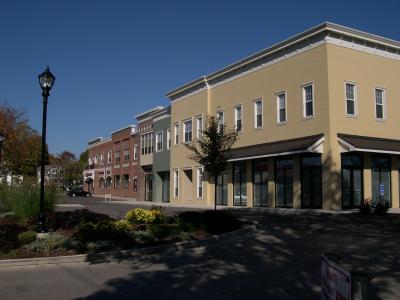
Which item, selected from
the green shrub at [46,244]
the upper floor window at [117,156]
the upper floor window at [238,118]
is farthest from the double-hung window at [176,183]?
the green shrub at [46,244]

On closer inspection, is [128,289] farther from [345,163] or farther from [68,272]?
[345,163]

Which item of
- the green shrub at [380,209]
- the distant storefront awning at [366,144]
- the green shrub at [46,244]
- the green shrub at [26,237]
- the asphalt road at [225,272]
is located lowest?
the asphalt road at [225,272]

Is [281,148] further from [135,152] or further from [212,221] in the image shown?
[135,152]

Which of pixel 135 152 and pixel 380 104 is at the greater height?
pixel 380 104

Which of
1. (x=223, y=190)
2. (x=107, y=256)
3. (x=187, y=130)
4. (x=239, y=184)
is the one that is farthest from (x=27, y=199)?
(x=187, y=130)

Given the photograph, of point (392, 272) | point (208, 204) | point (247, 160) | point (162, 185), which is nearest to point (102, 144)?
point (162, 185)

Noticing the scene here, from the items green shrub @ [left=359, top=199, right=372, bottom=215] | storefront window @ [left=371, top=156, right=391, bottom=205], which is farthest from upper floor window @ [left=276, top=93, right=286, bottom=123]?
green shrub @ [left=359, top=199, right=372, bottom=215]

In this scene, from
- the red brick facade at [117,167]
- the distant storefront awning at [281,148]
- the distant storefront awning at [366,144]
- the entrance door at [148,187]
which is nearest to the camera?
the distant storefront awning at [366,144]

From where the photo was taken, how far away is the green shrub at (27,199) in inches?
703

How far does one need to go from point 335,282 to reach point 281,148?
24.8m

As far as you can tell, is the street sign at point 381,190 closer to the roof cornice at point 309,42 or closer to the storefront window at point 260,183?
the storefront window at point 260,183

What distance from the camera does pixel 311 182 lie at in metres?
27.2

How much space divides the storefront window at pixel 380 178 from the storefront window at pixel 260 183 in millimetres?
6471

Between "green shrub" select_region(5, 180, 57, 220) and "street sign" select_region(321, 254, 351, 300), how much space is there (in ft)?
51.8
